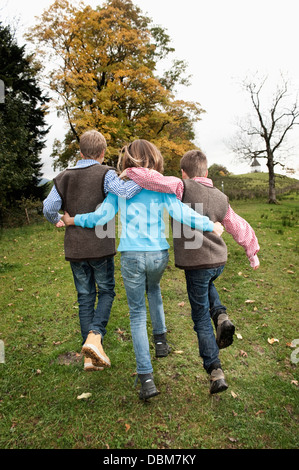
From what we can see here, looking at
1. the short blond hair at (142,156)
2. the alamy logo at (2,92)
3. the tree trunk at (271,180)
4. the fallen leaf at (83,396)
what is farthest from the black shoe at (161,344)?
the tree trunk at (271,180)

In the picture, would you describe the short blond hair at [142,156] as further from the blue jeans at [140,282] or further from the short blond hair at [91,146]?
the blue jeans at [140,282]

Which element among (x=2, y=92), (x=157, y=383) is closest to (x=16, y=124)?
(x=2, y=92)

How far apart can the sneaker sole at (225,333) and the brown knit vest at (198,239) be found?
0.59 meters

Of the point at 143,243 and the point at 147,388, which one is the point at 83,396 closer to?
the point at 147,388

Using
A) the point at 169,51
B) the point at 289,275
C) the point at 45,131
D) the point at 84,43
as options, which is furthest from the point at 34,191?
the point at 289,275

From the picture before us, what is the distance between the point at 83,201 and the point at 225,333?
5.77 ft

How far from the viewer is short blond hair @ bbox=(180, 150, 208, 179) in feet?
9.00

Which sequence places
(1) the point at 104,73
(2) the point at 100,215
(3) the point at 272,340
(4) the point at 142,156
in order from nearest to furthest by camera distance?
(4) the point at 142,156, (2) the point at 100,215, (3) the point at 272,340, (1) the point at 104,73

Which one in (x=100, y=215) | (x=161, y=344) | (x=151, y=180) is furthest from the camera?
(x=161, y=344)

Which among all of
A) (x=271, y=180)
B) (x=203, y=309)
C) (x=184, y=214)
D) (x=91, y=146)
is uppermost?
(x=271, y=180)

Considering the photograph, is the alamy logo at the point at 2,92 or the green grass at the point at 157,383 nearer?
the green grass at the point at 157,383

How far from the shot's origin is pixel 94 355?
8.50 feet

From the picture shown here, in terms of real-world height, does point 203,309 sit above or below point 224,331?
above

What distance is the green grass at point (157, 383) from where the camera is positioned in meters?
2.43
